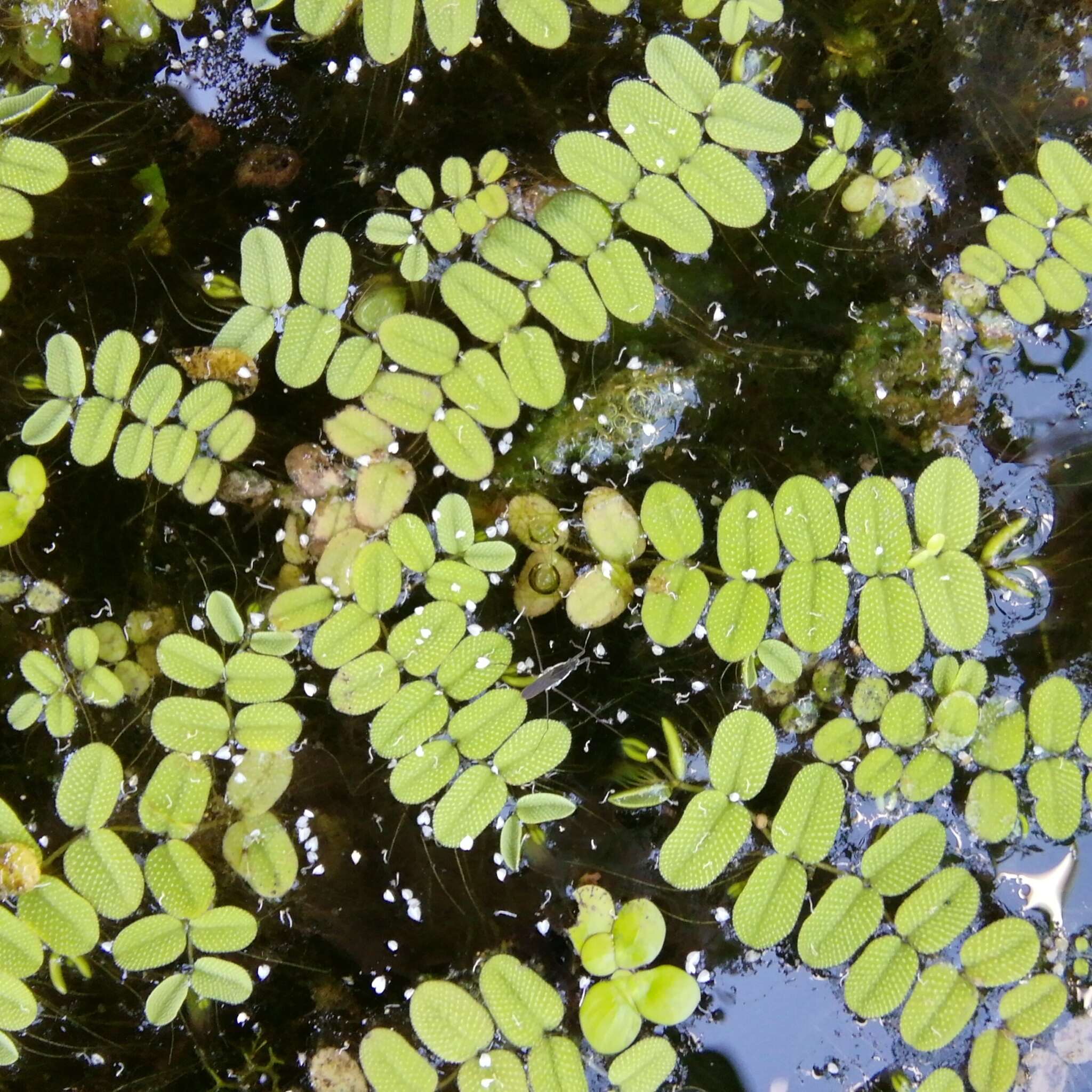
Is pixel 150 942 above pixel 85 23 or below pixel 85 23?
below

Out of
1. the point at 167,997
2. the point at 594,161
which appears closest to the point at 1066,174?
the point at 594,161

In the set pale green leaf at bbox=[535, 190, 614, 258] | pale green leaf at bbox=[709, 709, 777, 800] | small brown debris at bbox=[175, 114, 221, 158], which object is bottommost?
pale green leaf at bbox=[709, 709, 777, 800]

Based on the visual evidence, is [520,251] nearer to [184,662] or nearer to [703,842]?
[184,662]

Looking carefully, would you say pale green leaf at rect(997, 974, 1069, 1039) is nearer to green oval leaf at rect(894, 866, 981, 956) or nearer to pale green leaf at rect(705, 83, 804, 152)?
green oval leaf at rect(894, 866, 981, 956)

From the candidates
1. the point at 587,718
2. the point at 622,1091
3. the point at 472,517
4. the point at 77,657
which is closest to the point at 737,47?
the point at 472,517

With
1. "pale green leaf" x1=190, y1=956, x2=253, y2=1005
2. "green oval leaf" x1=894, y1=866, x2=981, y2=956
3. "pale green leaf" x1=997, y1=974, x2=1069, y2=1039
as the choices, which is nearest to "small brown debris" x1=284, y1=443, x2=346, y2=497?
"pale green leaf" x1=190, y1=956, x2=253, y2=1005

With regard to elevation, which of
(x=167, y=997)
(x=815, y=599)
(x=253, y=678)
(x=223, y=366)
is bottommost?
(x=167, y=997)

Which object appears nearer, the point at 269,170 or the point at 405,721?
the point at 405,721

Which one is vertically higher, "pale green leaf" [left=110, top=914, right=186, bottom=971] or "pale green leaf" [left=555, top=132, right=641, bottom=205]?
"pale green leaf" [left=555, top=132, right=641, bottom=205]

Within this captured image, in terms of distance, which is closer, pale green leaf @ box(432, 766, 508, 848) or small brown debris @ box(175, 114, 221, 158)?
pale green leaf @ box(432, 766, 508, 848)

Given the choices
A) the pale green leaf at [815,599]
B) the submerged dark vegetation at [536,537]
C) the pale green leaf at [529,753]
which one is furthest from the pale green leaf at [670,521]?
the pale green leaf at [529,753]
